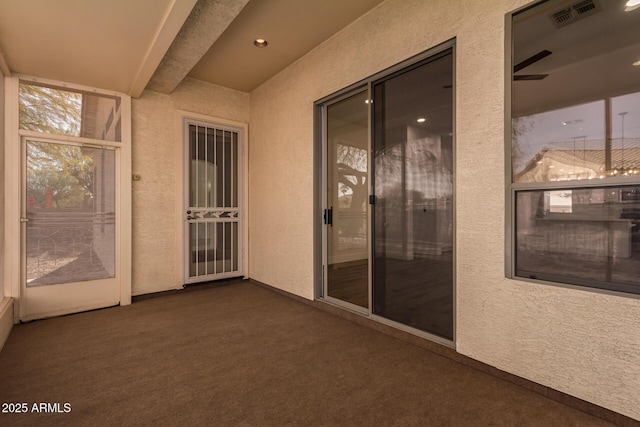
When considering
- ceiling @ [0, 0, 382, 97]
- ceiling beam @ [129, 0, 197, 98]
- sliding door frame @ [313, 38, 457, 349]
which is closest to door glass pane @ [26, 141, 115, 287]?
ceiling @ [0, 0, 382, 97]

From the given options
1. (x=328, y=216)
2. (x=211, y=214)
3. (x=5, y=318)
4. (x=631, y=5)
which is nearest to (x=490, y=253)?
(x=631, y=5)

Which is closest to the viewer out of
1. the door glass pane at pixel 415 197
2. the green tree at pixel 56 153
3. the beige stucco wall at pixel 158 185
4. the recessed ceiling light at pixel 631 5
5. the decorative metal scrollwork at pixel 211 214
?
the recessed ceiling light at pixel 631 5

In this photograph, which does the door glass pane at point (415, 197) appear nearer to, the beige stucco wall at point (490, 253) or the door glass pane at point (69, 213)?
the beige stucco wall at point (490, 253)

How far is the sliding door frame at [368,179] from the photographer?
244 cm

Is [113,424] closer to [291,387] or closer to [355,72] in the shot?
[291,387]

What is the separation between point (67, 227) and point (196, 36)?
266 cm

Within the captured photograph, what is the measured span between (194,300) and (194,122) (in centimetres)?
256

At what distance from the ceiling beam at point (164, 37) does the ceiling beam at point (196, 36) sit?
7.8 inches

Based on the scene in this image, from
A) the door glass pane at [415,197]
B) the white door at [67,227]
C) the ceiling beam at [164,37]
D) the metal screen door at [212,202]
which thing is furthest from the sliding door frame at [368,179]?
the white door at [67,227]

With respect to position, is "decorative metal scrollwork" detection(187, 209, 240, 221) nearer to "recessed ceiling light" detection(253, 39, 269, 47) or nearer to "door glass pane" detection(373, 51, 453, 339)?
"recessed ceiling light" detection(253, 39, 269, 47)

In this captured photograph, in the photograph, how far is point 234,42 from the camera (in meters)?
3.54

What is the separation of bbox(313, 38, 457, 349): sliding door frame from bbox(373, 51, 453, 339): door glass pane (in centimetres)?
5

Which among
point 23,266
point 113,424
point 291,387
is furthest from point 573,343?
point 23,266

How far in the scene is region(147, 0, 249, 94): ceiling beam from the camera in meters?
2.59
